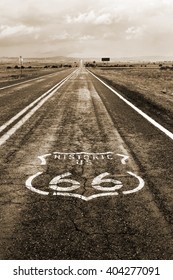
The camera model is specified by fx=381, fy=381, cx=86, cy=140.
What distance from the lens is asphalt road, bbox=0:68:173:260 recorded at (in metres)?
3.36

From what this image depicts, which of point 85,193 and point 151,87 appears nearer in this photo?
point 85,193

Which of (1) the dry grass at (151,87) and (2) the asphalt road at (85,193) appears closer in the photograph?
(2) the asphalt road at (85,193)

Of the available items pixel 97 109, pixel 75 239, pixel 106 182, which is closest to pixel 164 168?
pixel 106 182

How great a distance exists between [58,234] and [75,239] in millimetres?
188

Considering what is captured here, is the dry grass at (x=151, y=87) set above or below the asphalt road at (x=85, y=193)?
above

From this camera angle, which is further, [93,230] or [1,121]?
[1,121]

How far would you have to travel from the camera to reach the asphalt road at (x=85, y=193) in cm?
336

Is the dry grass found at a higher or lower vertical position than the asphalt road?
higher

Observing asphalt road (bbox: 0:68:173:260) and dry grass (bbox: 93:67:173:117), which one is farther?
dry grass (bbox: 93:67:173:117)

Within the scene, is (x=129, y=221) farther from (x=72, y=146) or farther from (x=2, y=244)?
(x=72, y=146)

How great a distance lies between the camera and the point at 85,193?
4.56 meters

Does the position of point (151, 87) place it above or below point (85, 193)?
above
